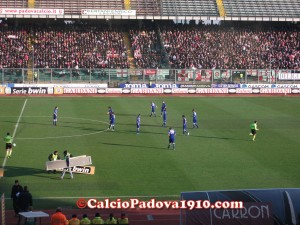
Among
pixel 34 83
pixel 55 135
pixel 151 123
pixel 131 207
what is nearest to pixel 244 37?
pixel 34 83

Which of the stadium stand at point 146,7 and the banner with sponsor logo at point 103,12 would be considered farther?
the stadium stand at point 146,7

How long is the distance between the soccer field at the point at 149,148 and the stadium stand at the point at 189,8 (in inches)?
895

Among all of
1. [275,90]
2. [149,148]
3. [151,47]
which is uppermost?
[151,47]

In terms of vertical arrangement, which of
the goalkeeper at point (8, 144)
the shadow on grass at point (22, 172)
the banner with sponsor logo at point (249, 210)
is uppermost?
the goalkeeper at point (8, 144)

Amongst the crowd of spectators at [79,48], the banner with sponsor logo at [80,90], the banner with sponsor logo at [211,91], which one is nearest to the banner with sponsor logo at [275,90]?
the banner with sponsor logo at [211,91]

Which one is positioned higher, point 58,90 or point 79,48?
point 79,48

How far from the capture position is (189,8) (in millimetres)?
72125

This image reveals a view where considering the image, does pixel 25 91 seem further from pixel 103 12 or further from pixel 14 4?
pixel 14 4

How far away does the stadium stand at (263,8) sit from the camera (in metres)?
72.2

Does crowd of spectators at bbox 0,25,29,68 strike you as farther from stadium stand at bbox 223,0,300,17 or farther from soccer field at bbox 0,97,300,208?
stadium stand at bbox 223,0,300,17

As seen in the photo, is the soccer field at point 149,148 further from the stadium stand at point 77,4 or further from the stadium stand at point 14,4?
the stadium stand at point 14,4

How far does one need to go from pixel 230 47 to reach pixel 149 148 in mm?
40135

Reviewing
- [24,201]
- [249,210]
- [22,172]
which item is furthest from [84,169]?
[249,210]

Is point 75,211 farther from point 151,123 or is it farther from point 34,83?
point 34,83
